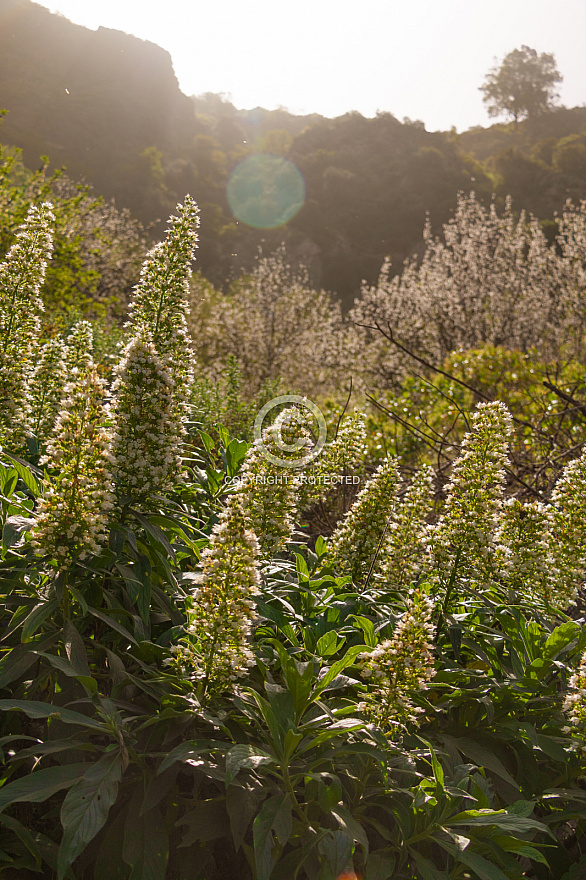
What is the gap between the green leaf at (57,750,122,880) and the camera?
1.36 meters

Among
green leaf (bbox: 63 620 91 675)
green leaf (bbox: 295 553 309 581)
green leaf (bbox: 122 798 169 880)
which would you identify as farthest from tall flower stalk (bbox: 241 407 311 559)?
green leaf (bbox: 122 798 169 880)

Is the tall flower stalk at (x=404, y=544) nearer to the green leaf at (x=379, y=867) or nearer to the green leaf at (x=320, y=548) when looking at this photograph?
the green leaf at (x=320, y=548)

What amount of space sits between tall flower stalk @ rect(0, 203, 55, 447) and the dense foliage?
0.03 feet

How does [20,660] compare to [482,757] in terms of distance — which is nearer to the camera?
[20,660]

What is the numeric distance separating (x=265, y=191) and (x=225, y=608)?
197ft

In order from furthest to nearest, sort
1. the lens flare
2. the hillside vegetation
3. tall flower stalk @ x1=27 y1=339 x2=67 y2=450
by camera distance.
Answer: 1. the lens flare
2. the hillside vegetation
3. tall flower stalk @ x1=27 y1=339 x2=67 y2=450

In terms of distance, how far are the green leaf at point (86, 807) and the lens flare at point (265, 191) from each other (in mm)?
55580

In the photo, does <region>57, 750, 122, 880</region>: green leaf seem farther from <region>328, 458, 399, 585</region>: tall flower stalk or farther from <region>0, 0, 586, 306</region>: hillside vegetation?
<region>0, 0, 586, 306</region>: hillside vegetation

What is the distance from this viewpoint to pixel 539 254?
1956 cm

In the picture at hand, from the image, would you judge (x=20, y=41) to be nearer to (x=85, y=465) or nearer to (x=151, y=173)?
(x=151, y=173)

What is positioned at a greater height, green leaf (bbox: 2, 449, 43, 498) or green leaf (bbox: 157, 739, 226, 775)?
green leaf (bbox: 2, 449, 43, 498)

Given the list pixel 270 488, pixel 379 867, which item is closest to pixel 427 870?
pixel 379 867

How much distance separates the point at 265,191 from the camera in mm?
56562

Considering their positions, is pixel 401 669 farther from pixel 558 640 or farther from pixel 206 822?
pixel 558 640
